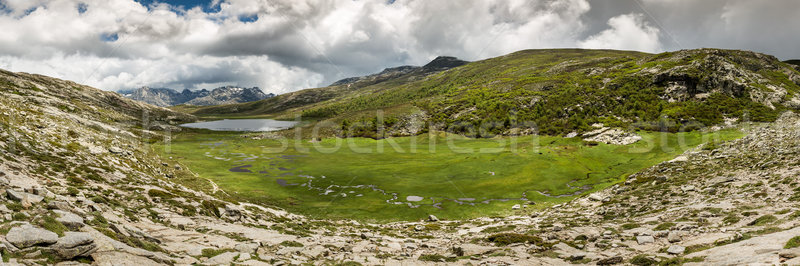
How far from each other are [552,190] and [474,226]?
88.7ft

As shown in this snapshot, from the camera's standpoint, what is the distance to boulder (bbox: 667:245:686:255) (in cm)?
1708

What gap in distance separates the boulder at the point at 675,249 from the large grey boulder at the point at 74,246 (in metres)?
27.5

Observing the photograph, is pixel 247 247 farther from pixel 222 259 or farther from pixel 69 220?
pixel 69 220

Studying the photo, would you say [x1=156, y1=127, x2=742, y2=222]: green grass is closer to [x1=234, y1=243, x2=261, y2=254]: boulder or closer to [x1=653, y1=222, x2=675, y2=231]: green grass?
[x1=234, y1=243, x2=261, y2=254]: boulder

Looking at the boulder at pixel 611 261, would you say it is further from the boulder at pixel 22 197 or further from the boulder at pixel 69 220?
the boulder at pixel 22 197

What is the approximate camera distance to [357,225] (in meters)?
36.4

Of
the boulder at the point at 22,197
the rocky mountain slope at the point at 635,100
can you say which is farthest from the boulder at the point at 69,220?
the rocky mountain slope at the point at 635,100

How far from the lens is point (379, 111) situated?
187 meters

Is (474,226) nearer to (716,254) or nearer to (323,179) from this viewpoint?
(716,254)

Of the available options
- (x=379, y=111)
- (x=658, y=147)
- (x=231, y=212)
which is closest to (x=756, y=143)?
(x=658, y=147)

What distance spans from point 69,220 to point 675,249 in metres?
30.2

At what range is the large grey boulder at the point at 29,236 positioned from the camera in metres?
11.1

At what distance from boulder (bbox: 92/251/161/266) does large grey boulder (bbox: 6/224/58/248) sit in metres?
1.55

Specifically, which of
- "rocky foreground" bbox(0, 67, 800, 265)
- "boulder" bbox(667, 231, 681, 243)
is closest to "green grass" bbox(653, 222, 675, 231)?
"rocky foreground" bbox(0, 67, 800, 265)
